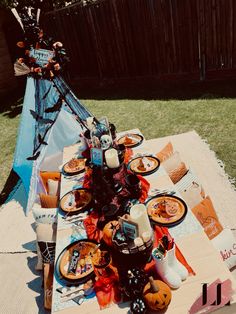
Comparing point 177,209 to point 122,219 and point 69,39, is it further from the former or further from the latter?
point 69,39

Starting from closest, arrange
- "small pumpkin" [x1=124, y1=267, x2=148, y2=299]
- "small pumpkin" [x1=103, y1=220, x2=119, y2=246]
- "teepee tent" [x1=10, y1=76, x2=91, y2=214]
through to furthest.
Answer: "small pumpkin" [x1=124, y1=267, x2=148, y2=299] < "small pumpkin" [x1=103, y1=220, x2=119, y2=246] < "teepee tent" [x1=10, y1=76, x2=91, y2=214]

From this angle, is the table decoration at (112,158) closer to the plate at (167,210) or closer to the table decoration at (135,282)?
the plate at (167,210)

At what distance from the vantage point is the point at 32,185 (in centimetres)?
556

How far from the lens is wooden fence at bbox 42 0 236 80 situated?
27.7 feet

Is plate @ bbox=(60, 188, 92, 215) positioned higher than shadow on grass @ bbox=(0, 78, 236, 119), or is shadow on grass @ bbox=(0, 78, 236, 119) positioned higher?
plate @ bbox=(60, 188, 92, 215)

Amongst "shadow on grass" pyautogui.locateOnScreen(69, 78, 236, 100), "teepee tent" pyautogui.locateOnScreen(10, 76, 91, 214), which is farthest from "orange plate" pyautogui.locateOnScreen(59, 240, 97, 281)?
"shadow on grass" pyautogui.locateOnScreen(69, 78, 236, 100)

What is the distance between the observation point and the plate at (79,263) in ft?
9.83

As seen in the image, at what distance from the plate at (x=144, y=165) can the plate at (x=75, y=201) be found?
72 centimetres

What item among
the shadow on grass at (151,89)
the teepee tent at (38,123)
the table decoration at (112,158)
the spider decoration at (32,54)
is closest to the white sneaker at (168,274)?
the table decoration at (112,158)

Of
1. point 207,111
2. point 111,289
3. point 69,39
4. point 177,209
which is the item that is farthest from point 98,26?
point 111,289

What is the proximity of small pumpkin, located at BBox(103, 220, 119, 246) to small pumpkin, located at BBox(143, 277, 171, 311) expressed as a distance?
61cm

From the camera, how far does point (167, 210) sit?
11.5ft

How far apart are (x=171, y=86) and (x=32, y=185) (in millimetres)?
5227

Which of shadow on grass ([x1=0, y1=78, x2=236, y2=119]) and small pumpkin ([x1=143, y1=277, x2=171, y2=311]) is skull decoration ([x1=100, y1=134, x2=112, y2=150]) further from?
shadow on grass ([x1=0, y1=78, x2=236, y2=119])
